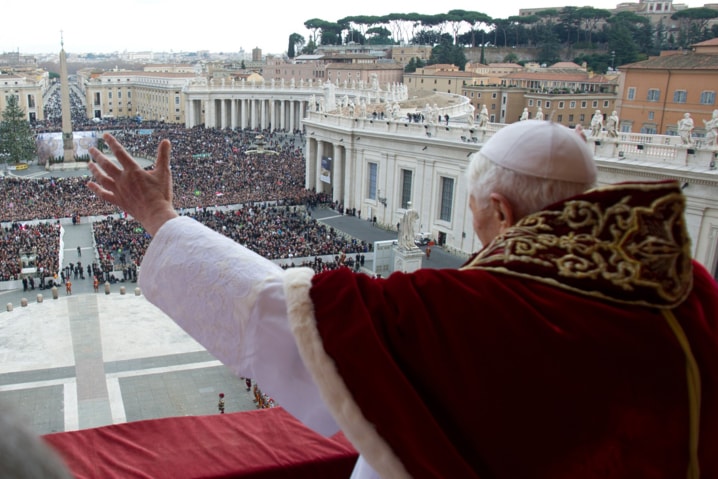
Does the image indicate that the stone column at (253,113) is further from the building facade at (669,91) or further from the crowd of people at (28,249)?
the crowd of people at (28,249)

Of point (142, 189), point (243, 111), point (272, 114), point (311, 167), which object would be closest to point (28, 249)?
point (311, 167)

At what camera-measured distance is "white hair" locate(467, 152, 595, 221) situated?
1856mm

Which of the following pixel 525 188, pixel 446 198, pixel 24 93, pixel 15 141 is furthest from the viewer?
pixel 24 93

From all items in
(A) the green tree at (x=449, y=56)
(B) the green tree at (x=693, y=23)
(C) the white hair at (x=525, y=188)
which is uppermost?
(B) the green tree at (x=693, y=23)

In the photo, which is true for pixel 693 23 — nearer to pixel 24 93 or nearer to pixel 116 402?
pixel 24 93

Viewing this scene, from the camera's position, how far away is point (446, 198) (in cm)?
3066

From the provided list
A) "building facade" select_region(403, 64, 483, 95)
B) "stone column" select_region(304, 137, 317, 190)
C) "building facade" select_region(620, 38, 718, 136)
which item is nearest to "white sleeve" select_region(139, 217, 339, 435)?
"building facade" select_region(620, 38, 718, 136)

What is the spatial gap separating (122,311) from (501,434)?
19.6m

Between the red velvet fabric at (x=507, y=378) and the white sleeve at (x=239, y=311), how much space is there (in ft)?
0.43

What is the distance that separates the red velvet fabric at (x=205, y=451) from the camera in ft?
11.9

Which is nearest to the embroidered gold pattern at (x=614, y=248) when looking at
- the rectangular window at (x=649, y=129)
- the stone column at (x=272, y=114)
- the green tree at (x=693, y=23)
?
the rectangular window at (x=649, y=129)

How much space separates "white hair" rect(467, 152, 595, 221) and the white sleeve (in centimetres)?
68

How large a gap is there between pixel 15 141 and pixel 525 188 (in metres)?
57.2

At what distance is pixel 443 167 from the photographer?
3022 cm
